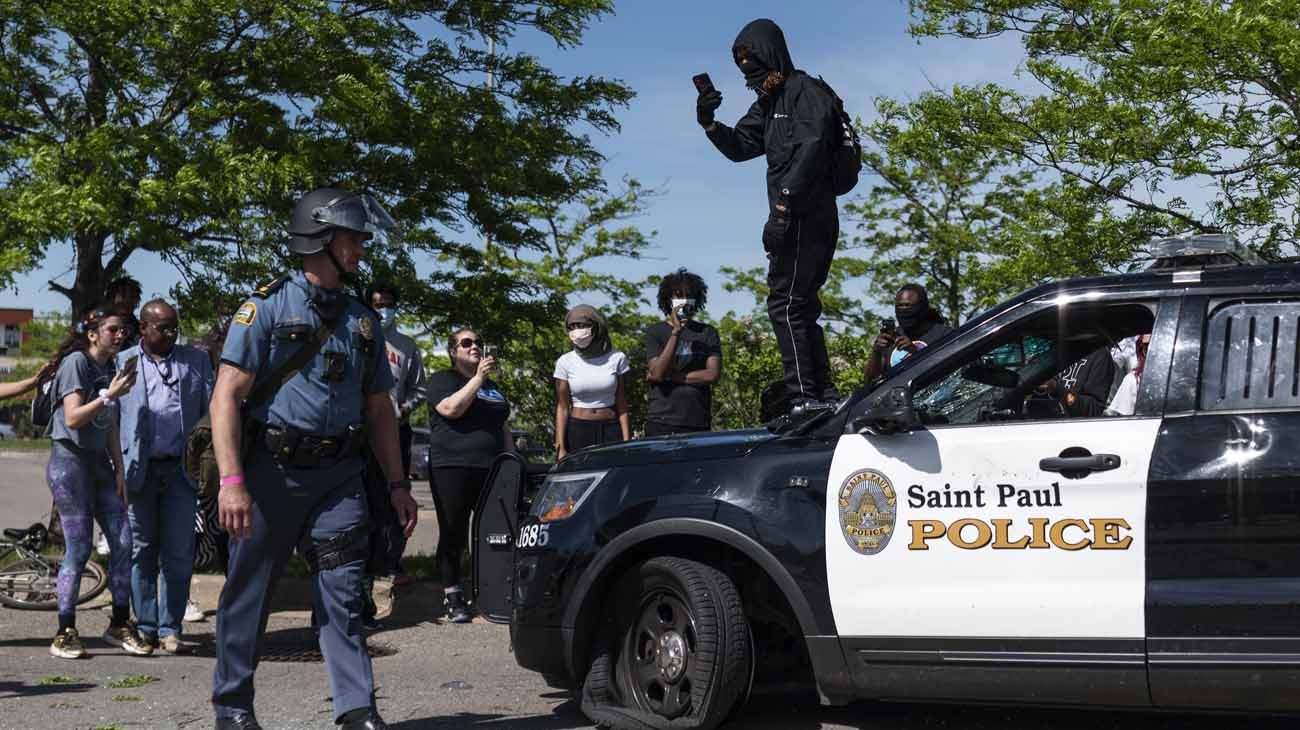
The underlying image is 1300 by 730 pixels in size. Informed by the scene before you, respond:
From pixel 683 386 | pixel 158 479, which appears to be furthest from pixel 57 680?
pixel 683 386

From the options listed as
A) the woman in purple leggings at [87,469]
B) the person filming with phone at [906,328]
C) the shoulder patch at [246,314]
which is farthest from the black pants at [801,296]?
the woman in purple leggings at [87,469]

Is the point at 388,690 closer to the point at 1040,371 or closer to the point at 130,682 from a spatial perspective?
the point at 130,682

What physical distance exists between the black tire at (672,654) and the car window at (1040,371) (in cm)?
99

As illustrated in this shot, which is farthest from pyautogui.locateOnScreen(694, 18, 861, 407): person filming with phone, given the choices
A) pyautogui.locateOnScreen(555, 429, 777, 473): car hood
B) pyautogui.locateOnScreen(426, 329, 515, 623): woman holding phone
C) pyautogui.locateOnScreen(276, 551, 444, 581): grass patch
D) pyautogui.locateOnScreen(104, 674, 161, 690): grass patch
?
pyautogui.locateOnScreen(276, 551, 444, 581): grass patch

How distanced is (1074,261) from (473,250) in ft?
17.7

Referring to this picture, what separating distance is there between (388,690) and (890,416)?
2.90 m

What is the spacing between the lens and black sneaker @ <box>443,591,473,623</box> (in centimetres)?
889

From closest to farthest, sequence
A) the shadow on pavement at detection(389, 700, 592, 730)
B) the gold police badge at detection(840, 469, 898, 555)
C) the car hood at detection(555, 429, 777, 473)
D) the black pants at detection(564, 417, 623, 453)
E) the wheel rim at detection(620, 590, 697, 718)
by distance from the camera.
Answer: the gold police badge at detection(840, 469, 898, 555) → the wheel rim at detection(620, 590, 697, 718) → the car hood at detection(555, 429, 777, 473) → the shadow on pavement at detection(389, 700, 592, 730) → the black pants at detection(564, 417, 623, 453)

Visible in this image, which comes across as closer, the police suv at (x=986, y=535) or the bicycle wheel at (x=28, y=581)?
the police suv at (x=986, y=535)

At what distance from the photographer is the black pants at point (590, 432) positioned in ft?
29.6

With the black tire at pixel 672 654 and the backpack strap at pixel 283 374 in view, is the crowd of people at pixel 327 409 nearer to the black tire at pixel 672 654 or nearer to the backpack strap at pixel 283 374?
the backpack strap at pixel 283 374

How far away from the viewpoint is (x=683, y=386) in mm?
8625

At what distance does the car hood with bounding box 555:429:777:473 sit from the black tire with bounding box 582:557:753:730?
39 centimetres

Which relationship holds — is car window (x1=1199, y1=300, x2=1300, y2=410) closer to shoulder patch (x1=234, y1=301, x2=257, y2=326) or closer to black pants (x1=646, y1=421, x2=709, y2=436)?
shoulder patch (x1=234, y1=301, x2=257, y2=326)
